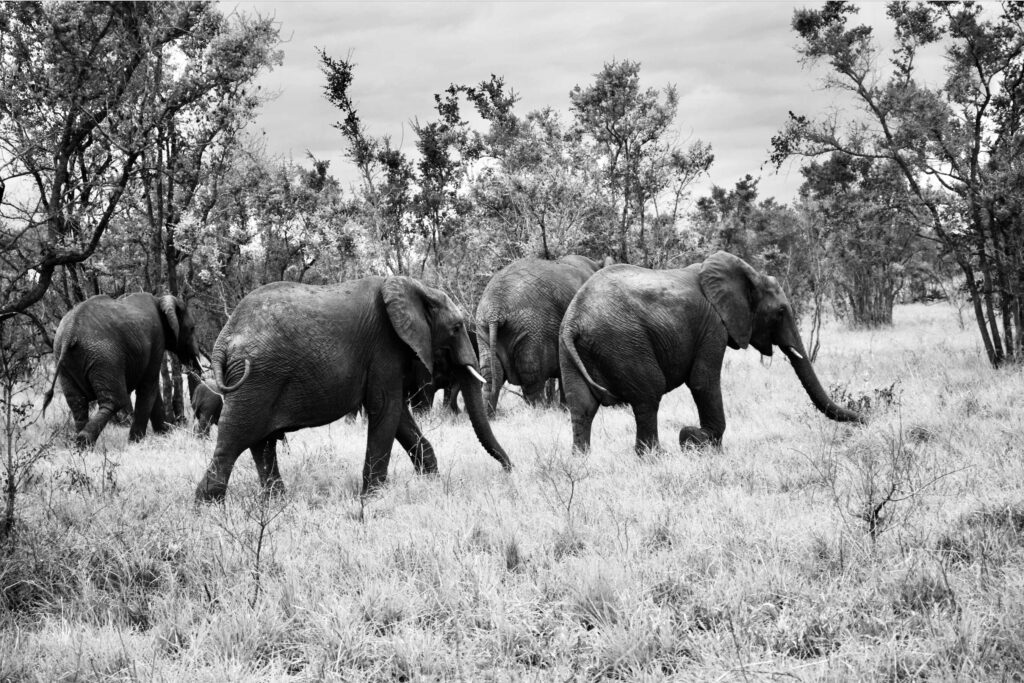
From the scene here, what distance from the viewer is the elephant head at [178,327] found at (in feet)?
39.1

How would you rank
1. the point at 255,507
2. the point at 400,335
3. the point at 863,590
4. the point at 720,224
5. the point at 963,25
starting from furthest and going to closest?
1. the point at 720,224
2. the point at 963,25
3. the point at 400,335
4. the point at 255,507
5. the point at 863,590

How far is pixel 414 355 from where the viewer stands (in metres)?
7.40

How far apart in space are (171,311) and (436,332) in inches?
244

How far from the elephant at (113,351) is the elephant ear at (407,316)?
5487 mm

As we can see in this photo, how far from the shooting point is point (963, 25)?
45.7 feet

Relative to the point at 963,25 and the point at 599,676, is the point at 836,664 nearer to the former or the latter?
the point at 599,676

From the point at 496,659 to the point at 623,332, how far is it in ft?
15.3

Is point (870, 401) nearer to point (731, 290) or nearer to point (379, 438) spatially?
point (731, 290)

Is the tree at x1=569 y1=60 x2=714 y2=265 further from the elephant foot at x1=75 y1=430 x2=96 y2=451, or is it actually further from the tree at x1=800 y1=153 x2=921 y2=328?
the elephant foot at x1=75 y1=430 x2=96 y2=451

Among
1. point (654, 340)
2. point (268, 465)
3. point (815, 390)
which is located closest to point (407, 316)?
point (268, 465)

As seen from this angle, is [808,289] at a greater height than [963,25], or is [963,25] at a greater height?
[963,25]

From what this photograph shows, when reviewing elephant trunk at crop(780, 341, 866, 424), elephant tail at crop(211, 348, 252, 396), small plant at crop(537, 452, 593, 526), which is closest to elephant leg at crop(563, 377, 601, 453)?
small plant at crop(537, 452, 593, 526)

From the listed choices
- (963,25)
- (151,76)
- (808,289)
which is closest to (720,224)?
(808,289)

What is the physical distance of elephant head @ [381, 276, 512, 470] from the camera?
7078 millimetres
